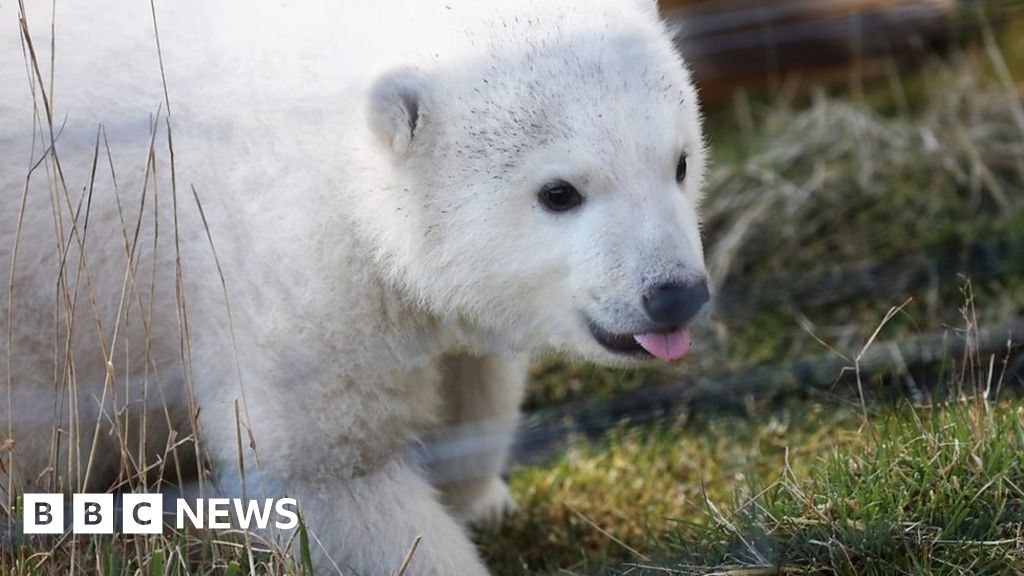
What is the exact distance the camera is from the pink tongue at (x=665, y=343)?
307 centimetres

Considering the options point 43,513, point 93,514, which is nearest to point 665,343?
point 93,514

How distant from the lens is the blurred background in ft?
10.7

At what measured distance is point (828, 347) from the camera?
3582mm

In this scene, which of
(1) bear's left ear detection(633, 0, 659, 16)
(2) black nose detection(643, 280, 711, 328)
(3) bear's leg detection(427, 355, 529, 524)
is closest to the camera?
(2) black nose detection(643, 280, 711, 328)

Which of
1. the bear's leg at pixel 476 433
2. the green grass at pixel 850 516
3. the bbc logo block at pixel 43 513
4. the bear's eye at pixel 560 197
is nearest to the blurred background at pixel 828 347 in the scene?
the green grass at pixel 850 516

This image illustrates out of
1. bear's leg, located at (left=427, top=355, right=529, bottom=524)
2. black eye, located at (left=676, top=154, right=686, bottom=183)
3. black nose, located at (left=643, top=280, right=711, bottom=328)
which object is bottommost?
bear's leg, located at (left=427, top=355, right=529, bottom=524)

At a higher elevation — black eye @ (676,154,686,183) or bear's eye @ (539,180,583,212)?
black eye @ (676,154,686,183)

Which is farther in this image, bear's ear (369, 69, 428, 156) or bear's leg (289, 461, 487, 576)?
bear's leg (289, 461, 487, 576)

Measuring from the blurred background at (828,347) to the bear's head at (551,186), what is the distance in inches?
21.5

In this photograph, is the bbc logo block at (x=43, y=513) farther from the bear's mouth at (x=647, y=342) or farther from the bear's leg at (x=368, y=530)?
the bear's mouth at (x=647, y=342)

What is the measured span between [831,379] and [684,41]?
3.04 metres

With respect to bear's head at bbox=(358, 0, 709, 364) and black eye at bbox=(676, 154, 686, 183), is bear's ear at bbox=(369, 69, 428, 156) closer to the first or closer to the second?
bear's head at bbox=(358, 0, 709, 364)

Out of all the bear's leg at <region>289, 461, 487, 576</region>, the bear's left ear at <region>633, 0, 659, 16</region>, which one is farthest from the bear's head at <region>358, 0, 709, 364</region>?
the bear's leg at <region>289, 461, 487, 576</region>

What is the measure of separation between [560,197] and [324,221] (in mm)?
575
